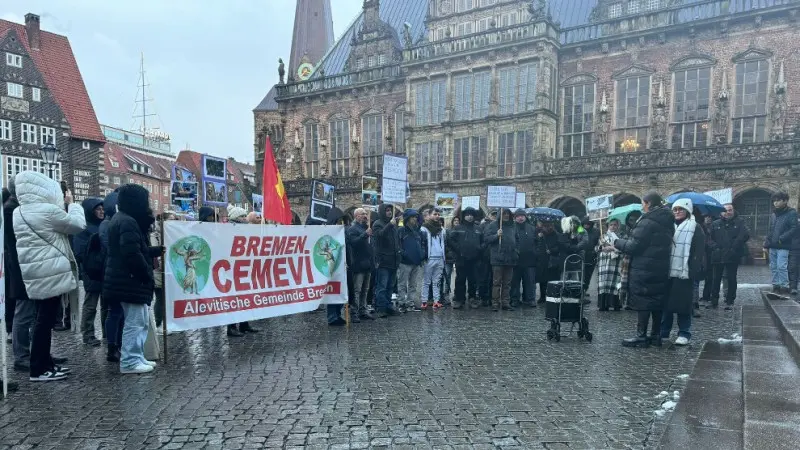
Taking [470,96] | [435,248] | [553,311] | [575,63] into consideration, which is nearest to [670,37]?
[575,63]

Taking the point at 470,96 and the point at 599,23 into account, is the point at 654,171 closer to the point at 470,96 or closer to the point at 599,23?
the point at 599,23

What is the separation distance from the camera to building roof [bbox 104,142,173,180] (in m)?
62.2

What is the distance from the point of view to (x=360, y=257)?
9281mm

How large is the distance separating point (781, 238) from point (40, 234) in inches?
450

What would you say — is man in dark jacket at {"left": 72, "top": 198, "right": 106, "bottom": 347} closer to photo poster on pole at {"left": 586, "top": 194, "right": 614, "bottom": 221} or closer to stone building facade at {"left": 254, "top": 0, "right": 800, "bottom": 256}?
photo poster on pole at {"left": 586, "top": 194, "right": 614, "bottom": 221}

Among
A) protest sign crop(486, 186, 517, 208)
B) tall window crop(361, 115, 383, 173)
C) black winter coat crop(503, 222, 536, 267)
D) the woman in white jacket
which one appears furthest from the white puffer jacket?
tall window crop(361, 115, 383, 173)

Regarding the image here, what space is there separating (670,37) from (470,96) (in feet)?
34.1

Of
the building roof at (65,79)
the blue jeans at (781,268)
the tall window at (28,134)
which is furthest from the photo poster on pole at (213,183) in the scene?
the building roof at (65,79)

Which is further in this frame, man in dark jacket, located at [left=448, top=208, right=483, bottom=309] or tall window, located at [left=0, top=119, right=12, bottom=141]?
tall window, located at [left=0, top=119, right=12, bottom=141]

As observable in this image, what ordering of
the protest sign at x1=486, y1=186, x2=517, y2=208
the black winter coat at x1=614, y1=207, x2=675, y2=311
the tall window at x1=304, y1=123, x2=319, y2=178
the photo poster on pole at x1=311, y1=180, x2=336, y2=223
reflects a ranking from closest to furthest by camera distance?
the black winter coat at x1=614, y1=207, x2=675, y2=311 → the photo poster on pole at x1=311, y1=180, x2=336, y2=223 → the protest sign at x1=486, y1=186, x2=517, y2=208 → the tall window at x1=304, y1=123, x2=319, y2=178

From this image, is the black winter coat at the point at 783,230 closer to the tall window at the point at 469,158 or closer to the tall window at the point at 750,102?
the tall window at the point at 750,102

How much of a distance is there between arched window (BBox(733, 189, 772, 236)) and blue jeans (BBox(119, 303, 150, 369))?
1013 inches

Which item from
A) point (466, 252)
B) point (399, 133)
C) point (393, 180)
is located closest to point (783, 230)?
point (466, 252)

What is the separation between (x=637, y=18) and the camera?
28.2m
